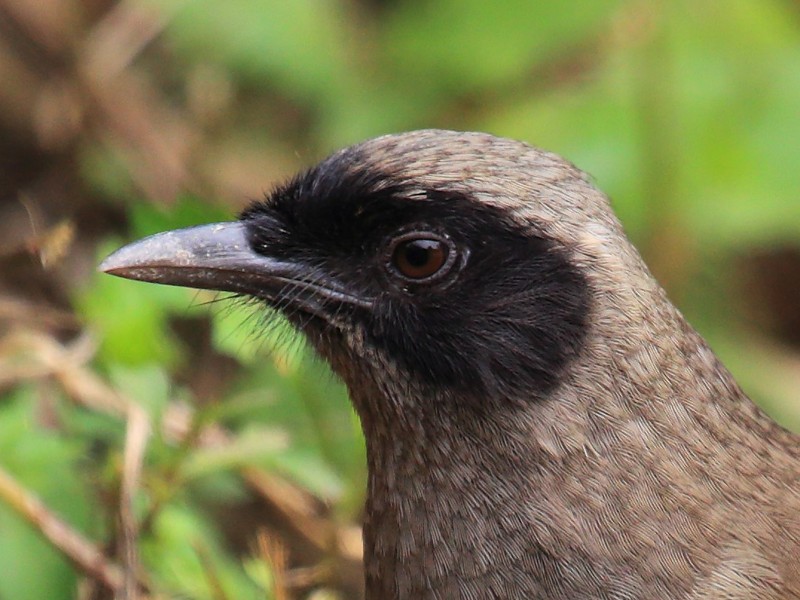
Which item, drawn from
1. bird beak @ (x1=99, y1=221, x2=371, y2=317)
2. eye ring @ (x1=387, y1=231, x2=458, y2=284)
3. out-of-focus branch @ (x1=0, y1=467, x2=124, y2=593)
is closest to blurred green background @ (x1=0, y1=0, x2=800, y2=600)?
out-of-focus branch @ (x1=0, y1=467, x2=124, y2=593)

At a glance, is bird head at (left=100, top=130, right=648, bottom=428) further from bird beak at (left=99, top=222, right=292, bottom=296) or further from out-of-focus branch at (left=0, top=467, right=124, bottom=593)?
out-of-focus branch at (left=0, top=467, right=124, bottom=593)

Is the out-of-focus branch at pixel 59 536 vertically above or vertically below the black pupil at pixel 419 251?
below

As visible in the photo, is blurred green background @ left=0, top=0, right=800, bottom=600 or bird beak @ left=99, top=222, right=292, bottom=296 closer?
bird beak @ left=99, top=222, right=292, bottom=296

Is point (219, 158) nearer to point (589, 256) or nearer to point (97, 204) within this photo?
point (97, 204)

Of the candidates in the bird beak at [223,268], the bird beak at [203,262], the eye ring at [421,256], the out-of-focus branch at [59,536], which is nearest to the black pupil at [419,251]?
the eye ring at [421,256]

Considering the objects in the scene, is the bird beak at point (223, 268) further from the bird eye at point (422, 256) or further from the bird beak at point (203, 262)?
the bird eye at point (422, 256)

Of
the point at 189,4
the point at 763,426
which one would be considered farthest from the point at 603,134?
the point at 763,426

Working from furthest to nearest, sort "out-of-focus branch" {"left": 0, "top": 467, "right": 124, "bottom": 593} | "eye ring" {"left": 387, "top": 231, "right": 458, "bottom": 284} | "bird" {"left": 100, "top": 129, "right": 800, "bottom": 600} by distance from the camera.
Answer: "out-of-focus branch" {"left": 0, "top": 467, "right": 124, "bottom": 593} < "eye ring" {"left": 387, "top": 231, "right": 458, "bottom": 284} < "bird" {"left": 100, "top": 129, "right": 800, "bottom": 600}
